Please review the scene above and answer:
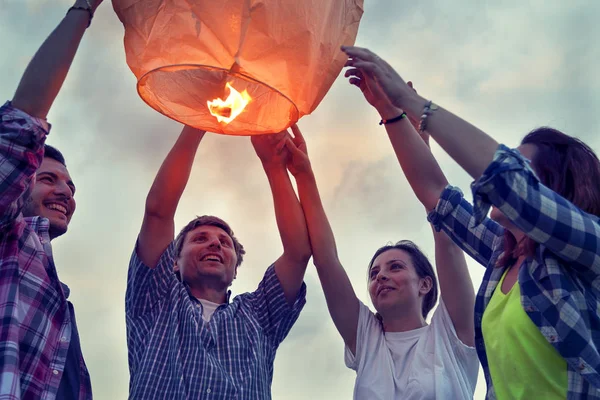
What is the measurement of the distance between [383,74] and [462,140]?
487 millimetres

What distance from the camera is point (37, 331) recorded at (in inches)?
94.8

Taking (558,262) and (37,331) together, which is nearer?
(558,262)

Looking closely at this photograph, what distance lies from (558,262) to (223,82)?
1448 millimetres

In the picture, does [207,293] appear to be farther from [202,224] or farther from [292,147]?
[292,147]

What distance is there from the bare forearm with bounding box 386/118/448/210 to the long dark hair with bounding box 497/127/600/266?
0.60 m

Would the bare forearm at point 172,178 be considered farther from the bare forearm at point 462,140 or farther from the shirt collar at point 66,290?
the bare forearm at point 462,140

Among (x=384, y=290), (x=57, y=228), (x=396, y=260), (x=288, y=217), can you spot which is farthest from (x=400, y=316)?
(x=57, y=228)

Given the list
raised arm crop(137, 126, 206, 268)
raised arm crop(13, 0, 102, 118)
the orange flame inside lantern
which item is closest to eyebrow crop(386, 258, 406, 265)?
raised arm crop(137, 126, 206, 268)

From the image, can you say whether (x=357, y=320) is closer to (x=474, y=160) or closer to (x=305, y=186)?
(x=305, y=186)

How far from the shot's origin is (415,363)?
11.4ft

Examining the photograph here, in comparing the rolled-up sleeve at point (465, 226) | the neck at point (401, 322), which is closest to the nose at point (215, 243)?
the neck at point (401, 322)

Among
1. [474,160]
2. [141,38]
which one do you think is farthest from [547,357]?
[141,38]

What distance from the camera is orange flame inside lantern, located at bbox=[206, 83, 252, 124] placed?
2.78m

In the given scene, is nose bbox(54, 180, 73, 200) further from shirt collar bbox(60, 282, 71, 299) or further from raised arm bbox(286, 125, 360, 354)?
raised arm bbox(286, 125, 360, 354)
